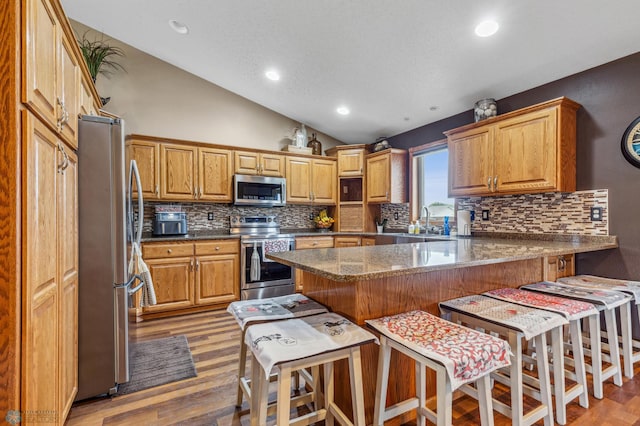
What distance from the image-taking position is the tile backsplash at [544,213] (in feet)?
8.21

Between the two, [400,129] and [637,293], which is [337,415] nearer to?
[637,293]

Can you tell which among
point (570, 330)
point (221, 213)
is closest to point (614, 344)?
point (570, 330)

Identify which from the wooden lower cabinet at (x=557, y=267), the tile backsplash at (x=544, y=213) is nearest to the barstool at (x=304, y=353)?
the wooden lower cabinet at (x=557, y=267)

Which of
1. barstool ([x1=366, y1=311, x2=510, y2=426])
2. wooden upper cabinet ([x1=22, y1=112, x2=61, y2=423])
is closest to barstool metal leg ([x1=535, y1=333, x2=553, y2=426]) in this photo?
barstool ([x1=366, y1=311, x2=510, y2=426])

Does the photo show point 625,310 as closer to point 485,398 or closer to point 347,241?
point 485,398

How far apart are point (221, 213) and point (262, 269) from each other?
1.03 meters

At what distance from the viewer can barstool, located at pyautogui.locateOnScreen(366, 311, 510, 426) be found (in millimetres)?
1034

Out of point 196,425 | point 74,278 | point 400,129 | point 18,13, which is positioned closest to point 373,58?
point 400,129

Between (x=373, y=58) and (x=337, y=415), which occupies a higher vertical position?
(x=373, y=58)

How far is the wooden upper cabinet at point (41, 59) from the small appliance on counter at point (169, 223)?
2.32 meters

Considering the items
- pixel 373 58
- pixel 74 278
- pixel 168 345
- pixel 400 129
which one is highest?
pixel 373 58

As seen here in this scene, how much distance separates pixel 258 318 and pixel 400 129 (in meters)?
3.71

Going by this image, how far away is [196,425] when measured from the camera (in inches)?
60.8

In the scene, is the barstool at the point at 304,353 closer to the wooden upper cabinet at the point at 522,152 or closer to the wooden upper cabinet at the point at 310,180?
the wooden upper cabinet at the point at 522,152
